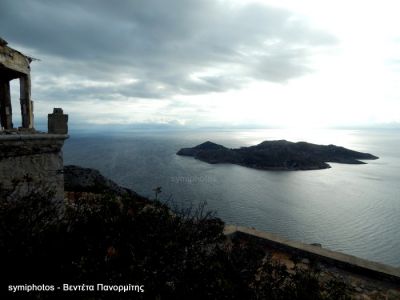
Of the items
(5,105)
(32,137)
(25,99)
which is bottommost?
(32,137)

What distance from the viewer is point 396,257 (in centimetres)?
3164

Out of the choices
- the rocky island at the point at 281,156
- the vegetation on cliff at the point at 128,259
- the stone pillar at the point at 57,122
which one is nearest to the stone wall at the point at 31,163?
the stone pillar at the point at 57,122

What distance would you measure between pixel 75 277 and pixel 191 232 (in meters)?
2.95

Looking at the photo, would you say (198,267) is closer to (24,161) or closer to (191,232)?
(191,232)

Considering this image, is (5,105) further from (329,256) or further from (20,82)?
(329,256)

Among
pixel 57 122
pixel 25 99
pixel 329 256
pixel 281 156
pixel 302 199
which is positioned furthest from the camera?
pixel 281 156

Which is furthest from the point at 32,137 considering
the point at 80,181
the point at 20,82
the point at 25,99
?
the point at 80,181

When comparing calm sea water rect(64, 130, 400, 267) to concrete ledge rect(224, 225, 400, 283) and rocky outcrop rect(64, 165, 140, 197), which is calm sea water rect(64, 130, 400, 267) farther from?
concrete ledge rect(224, 225, 400, 283)

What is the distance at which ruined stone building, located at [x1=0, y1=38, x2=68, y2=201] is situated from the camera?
6.77m

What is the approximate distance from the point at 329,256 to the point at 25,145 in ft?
35.4

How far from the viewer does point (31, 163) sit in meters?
7.46

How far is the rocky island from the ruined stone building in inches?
3615

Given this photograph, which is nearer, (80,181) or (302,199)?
(80,181)

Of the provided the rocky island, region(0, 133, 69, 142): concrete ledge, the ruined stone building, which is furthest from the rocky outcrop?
the rocky island
